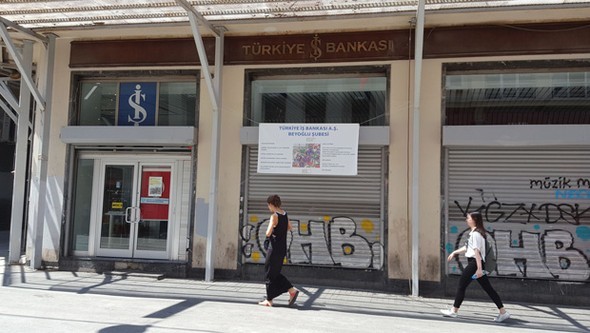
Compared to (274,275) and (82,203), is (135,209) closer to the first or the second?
(82,203)

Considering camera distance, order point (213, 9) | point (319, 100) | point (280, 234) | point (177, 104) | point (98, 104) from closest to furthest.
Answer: point (280, 234)
point (213, 9)
point (319, 100)
point (177, 104)
point (98, 104)

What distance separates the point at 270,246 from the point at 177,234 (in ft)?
11.2

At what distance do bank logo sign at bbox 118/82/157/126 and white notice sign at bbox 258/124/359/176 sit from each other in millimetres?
2668

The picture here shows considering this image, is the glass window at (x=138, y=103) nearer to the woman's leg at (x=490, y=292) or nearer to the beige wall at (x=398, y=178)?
the beige wall at (x=398, y=178)

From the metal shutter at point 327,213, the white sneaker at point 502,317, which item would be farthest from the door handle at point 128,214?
the white sneaker at point 502,317

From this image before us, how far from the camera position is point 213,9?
27.0 feet

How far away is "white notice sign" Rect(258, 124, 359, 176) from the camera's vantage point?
8609 mm

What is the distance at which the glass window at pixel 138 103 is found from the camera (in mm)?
9773

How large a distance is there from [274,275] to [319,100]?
12.6 ft

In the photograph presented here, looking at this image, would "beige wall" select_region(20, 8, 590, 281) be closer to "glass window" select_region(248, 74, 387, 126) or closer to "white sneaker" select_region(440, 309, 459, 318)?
"glass window" select_region(248, 74, 387, 126)

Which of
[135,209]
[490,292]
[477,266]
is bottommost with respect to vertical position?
[490,292]

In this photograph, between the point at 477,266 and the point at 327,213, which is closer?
the point at 477,266

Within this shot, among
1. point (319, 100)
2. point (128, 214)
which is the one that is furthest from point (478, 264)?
point (128, 214)

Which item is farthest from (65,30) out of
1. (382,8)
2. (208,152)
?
(382,8)
